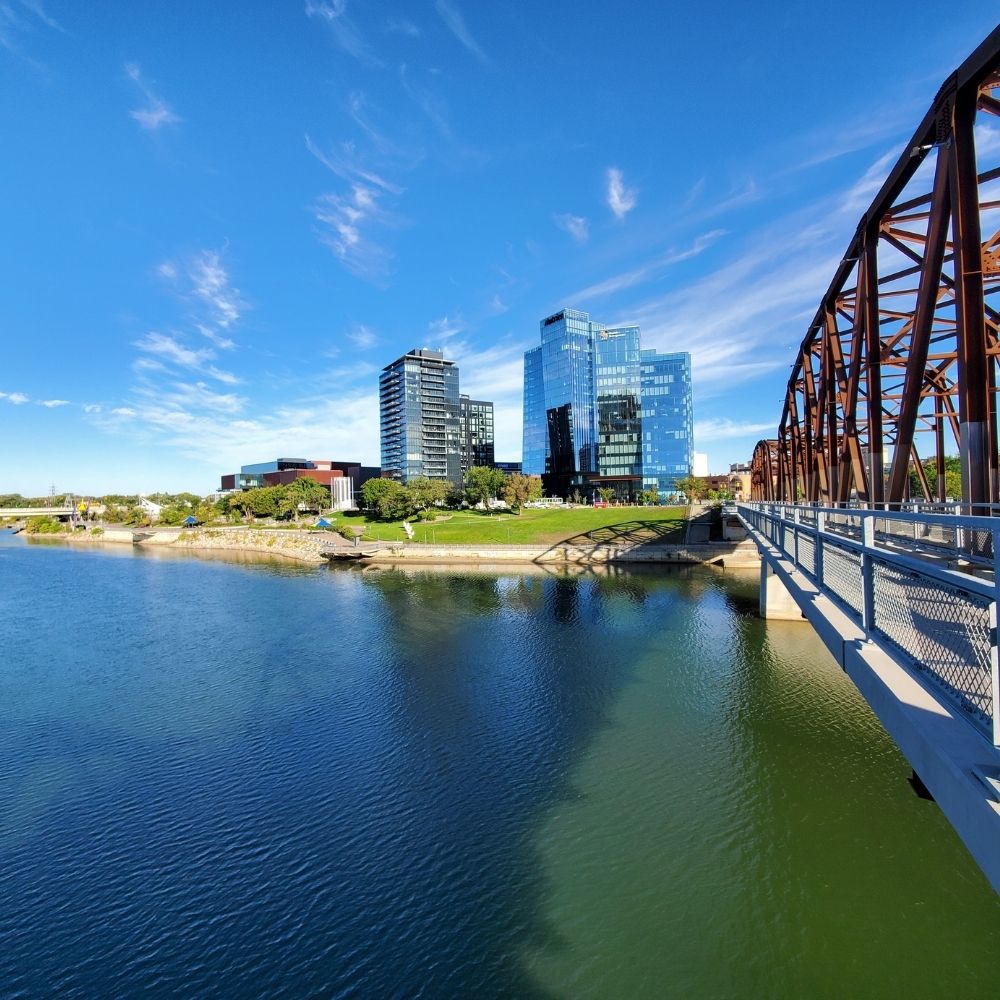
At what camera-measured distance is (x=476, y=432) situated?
18762 cm

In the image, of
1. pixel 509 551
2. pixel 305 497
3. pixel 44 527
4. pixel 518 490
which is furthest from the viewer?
pixel 44 527

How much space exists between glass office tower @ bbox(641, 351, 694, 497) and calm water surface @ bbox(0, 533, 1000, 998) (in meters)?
113

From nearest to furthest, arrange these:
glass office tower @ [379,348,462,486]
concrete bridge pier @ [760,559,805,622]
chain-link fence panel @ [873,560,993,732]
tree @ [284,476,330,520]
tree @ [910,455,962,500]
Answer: chain-link fence panel @ [873,560,993,732] < concrete bridge pier @ [760,559,805,622] < tree @ [910,455,962,500] < tree @ [284,476,330,520] < glass office tower @ [379,348,462,486]

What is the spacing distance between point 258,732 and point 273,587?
1460 inches

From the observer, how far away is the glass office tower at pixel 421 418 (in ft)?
547

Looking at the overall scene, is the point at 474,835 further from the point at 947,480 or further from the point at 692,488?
the point at 692,488

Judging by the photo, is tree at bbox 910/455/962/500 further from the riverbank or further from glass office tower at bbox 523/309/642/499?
glass office tower at bbox 523/309/642/499

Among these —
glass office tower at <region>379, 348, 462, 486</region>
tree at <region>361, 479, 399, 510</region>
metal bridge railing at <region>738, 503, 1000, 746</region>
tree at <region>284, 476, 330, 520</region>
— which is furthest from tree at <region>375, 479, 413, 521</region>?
metal bridge railing at <region>738, 503, 1000, 746</region>

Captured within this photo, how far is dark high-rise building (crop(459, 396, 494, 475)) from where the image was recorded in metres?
183

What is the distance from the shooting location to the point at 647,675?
82.8 feet

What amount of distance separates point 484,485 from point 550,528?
1080 inches

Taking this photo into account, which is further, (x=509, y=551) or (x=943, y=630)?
(x=509, y=551)

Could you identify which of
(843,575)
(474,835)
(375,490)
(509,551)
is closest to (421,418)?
(375,490)

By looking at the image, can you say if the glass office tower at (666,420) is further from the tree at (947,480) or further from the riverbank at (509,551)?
the riverbank at (509,551)
